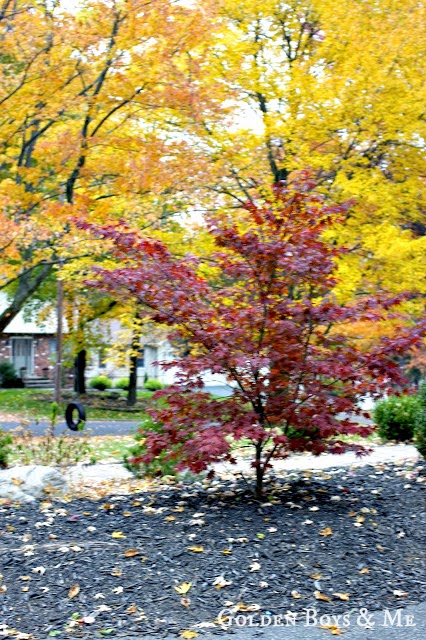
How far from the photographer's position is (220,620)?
14.6 feet

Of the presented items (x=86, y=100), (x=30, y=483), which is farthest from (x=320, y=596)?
(x=86, y=100)

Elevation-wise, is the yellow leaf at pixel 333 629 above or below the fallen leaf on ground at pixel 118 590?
below

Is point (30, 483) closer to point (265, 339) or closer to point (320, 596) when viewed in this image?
point (265, 339)

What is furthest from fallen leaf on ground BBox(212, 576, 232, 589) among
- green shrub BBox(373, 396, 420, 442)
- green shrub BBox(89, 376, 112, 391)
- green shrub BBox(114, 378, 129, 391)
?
green shrub BBox(114, 378, 129, 391)

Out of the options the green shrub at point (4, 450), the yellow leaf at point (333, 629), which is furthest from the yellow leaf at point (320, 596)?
the green shrub at point (4, 450)

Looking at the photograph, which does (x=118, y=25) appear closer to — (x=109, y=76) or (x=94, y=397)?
(x=109, y=76)

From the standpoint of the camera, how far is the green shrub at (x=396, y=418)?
35.7ft

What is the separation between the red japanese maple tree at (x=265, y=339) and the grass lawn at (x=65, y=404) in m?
15.1

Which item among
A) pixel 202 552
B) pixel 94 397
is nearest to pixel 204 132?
pixel 202 552

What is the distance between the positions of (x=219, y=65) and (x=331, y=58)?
204cm

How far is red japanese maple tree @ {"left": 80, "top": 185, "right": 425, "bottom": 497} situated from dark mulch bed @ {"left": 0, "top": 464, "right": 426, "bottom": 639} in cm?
48

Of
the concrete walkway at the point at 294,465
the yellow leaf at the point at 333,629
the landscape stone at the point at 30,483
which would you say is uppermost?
the landscape stone at the point at 30,483

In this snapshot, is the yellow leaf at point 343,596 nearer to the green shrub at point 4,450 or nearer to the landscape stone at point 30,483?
the landscape stone at point 30,483

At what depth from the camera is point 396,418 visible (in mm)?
11031
